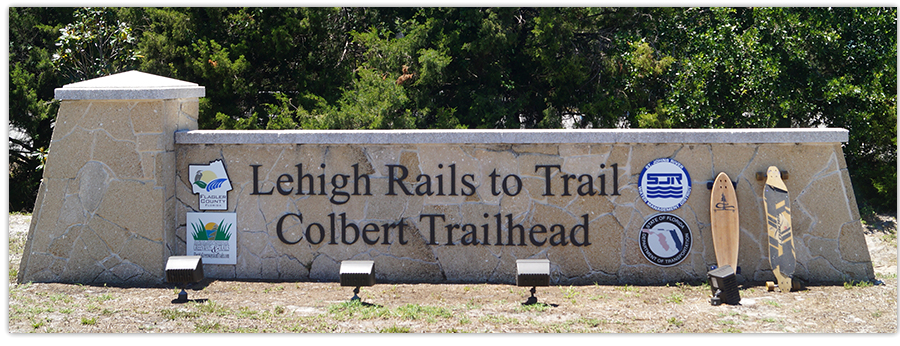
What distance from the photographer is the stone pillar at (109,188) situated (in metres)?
8.39

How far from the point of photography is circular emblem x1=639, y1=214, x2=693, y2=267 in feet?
27.3

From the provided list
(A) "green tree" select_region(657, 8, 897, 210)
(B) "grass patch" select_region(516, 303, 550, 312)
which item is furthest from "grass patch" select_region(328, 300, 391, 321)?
(A) "green tree" select_region(657, 8, 897, 210)

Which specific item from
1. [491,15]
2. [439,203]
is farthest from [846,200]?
[491,15]

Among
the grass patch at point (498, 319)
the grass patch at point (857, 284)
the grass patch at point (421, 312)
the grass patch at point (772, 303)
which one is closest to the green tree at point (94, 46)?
the grass patch at point (421, 312)

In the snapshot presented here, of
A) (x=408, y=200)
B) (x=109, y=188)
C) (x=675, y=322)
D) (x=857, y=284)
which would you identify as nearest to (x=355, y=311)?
(x=408, y=200)

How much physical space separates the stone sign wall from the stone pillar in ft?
0.05

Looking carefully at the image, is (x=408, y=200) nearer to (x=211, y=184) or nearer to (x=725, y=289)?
(x=211, y=184)

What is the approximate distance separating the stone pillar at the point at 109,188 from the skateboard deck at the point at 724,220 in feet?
19.4

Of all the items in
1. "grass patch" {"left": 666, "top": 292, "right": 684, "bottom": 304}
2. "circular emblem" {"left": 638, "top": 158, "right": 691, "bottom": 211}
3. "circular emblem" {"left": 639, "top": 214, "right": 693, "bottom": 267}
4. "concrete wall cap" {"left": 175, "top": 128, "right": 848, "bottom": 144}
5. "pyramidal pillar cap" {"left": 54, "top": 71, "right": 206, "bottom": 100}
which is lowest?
"grass patch" {"left": 666, "top": 292, "right": 684, "bottom": 304}

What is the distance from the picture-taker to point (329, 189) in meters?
8.55

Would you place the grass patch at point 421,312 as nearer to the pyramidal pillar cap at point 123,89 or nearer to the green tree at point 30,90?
the pyramidal pillar cap at point 123,89

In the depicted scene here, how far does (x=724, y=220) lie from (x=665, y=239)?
64 cm

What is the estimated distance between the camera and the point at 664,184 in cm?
830

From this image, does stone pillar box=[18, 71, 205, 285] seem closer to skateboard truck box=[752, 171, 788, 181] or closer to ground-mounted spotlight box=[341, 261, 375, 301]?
ground-mounted spotlight box=[341, 261, 375, 301]
